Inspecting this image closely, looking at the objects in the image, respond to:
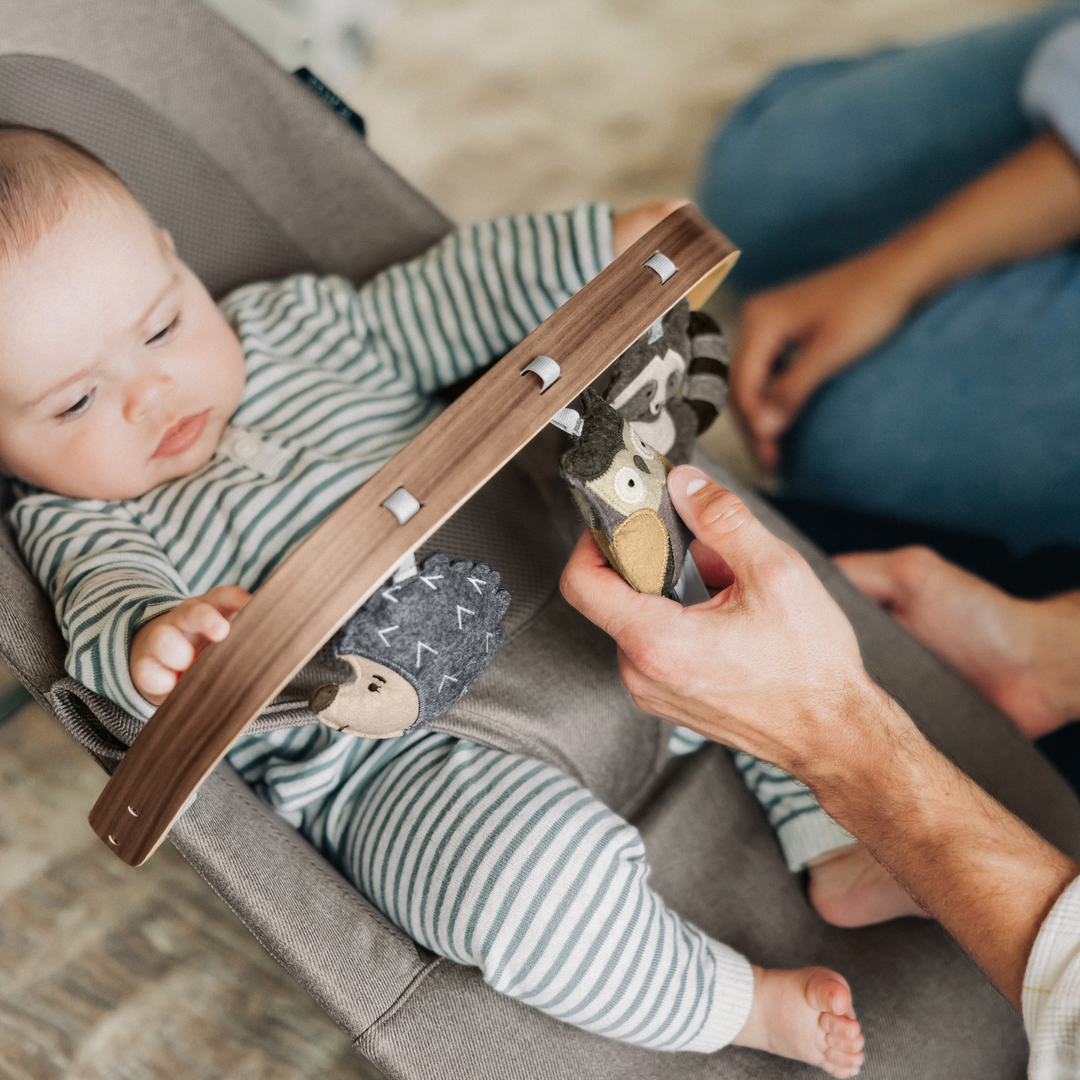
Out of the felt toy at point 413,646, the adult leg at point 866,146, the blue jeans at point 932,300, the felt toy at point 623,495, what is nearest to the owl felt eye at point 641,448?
the felt toy at point 623,495

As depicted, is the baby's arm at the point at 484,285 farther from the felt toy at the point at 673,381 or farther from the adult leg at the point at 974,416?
the adult leg at the point at 974,416

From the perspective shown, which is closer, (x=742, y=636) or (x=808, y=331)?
(x=742, y=636)

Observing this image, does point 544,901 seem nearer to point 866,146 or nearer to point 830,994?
point 830,994

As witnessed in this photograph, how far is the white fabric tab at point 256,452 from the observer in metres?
Result: 0.84

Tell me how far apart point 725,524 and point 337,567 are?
313mm

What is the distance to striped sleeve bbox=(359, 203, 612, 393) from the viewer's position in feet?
3.00

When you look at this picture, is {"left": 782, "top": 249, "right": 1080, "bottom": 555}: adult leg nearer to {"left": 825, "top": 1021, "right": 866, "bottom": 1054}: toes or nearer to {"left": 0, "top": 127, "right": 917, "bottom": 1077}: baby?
{"left": 0, "top": 127, "right": 917, "bottom": 1077}: baby

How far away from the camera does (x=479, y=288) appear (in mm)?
944

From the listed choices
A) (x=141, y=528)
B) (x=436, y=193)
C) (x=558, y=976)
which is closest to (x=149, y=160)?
(x=141, y=528)

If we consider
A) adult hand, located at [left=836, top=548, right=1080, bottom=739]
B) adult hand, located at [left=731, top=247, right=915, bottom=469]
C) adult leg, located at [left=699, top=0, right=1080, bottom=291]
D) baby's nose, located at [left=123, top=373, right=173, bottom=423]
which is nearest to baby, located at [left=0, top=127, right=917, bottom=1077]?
baby's nose, located at [left=123, top=373, right=173, bottom=423]

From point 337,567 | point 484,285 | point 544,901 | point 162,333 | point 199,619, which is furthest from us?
point 484,285

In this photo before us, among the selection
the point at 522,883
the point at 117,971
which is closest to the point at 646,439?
the point at 522,883

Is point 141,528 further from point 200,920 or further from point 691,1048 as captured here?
point 691,1048

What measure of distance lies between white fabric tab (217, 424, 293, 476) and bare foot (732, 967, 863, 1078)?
2.14ft
